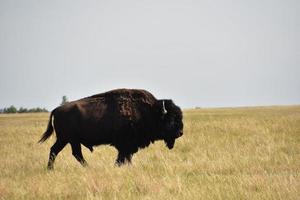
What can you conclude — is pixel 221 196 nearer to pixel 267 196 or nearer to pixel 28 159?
pixel 267 196

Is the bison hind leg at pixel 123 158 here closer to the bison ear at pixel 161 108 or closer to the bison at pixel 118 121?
the bison at pixel 118 121

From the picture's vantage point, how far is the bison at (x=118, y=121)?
1092cm

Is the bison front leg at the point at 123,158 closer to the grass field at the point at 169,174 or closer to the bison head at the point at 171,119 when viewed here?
the grass field at the point at 169,174

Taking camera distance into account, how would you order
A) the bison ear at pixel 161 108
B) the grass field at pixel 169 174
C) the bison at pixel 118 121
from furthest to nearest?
the bison ear at pixel 161 108
the bison at pixel 118 121
the grass field at pixel 169 174

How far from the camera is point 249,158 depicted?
983cm

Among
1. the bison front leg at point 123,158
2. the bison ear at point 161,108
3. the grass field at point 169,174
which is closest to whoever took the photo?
the grass field at point 169,174

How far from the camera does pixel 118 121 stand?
10.9 metres

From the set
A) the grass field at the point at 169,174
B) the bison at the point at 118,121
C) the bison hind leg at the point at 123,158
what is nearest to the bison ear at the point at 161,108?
the bison at the point at 118,121

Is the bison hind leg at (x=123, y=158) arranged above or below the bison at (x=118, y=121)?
below

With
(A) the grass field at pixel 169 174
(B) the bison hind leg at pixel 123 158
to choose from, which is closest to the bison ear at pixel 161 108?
(A) the grass field at pixel 169 174

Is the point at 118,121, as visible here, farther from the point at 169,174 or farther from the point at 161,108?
the point at 169,174

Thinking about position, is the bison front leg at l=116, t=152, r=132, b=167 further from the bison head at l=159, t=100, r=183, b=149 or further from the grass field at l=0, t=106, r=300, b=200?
the bison head at l=159, t=100, r=183, b=149

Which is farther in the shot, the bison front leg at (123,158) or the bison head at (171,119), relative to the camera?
the bison head at (171,119)

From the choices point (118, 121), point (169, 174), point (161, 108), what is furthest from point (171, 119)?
point (169, 174)
